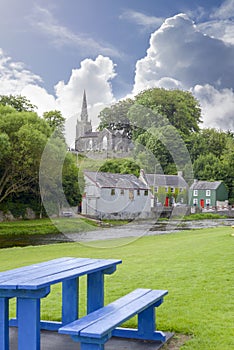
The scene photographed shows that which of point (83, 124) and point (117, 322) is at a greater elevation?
point (83, 124)

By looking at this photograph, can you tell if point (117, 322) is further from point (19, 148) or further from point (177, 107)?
point (177, 107)

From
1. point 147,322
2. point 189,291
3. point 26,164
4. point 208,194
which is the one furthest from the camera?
point 208,194

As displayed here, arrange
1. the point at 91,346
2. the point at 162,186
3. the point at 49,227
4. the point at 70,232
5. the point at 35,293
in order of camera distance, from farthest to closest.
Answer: the point at 49,227
the point at 162,186
the point at 70,232
the point at 35,293
the point at 91,346

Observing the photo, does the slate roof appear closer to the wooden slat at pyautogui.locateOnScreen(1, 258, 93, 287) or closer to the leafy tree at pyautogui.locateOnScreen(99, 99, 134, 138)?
the leafy tree at pyautogui.locateOnScreen(99, 99, 134, 138)

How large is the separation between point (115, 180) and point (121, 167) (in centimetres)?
68

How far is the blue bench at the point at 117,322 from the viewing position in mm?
Result: 4289

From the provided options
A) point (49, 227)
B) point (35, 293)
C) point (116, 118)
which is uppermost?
point (116, 118)

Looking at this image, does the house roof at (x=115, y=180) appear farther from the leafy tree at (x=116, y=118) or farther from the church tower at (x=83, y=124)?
the church tower at (x=83, y=124)

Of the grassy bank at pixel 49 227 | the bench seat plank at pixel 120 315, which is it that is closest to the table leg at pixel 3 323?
the bench seat plank at pixel 120 315

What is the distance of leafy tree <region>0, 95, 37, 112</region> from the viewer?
166ft

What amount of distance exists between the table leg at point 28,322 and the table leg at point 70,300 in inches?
54.5

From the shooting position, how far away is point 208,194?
206 ft

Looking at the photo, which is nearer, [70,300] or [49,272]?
[49,272]

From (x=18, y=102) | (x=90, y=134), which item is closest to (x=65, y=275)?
(x=90, y=134)
